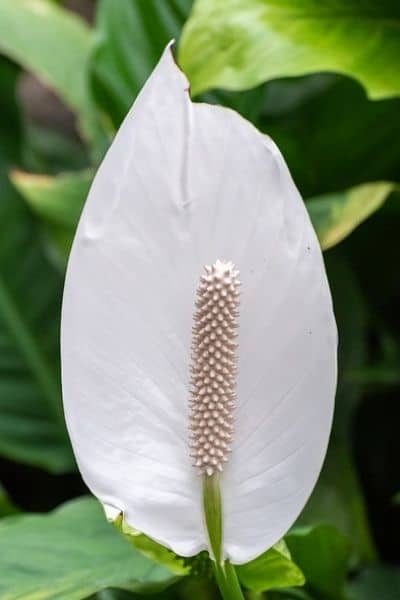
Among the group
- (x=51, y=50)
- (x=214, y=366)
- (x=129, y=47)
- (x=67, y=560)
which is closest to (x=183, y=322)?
(x=214, y=366)

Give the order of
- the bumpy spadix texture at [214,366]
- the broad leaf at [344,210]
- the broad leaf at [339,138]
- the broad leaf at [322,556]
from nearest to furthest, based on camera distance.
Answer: the bumpy spadix texture at [214,366] → the broad leaf at [322,556] → the broad leaf at [344,210] → the broad leaf at [339,138]

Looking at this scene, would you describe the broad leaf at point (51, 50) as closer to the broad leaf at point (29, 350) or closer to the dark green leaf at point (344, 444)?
the broad leaf at point (29, 350)

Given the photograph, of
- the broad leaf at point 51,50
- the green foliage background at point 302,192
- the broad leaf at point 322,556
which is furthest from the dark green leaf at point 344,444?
the broad leaf at point 51,50

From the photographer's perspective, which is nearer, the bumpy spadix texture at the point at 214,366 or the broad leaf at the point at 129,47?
the bumpy spadix texture at the point at 214,366

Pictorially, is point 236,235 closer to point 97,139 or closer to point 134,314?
point 134,314

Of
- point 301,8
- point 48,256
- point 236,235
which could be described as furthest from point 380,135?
point 236,235

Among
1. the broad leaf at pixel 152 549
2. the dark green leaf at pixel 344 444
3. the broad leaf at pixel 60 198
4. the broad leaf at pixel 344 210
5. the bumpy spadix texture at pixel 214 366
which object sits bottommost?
the dark green leaf at pixel 344 444

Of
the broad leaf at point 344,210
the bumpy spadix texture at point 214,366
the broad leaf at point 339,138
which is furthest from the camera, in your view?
the broad leaf at point 339,138

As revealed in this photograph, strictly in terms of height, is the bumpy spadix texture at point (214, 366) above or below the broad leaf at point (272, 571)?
above
